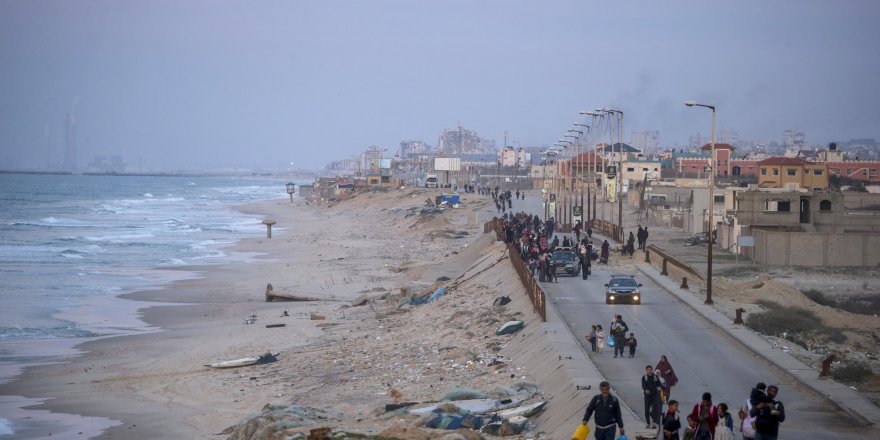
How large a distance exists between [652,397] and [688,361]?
6.65 meters

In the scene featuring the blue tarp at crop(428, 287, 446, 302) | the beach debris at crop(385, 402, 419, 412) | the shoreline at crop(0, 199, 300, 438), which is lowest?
the shoreline at crop(0, 199, 300, 438)

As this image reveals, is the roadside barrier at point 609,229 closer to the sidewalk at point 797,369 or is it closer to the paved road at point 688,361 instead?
the paved road at point 688,361

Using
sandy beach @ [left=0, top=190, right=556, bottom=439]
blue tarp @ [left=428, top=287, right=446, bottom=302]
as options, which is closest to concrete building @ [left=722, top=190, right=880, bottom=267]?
sandy beach @ [left=0, top=190, right=556, bottom=439]

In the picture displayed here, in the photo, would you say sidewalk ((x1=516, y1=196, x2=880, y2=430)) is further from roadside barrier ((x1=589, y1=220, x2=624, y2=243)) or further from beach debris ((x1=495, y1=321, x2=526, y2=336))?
roadside barrier ((x1=589, y1=220, x2=624, y2=243))

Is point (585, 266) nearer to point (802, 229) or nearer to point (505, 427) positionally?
point (802, 229)

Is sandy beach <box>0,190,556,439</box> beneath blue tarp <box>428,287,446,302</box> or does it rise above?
beneath

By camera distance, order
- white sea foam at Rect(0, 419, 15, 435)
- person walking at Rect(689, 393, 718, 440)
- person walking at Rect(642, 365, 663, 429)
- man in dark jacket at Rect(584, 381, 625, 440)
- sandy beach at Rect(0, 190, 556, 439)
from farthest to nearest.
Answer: white sea foam at Rect(0, 419, 15, 435)
sandy beach at Rect(0, 190, 556, 439)
person walking at Rect(642, 365, 663, 429)
man in dark jacket at Rect(584, 381, 625, 440)
person walking at Rect(689, 393, 718, 440)

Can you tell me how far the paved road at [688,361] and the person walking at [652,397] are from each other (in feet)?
4.34

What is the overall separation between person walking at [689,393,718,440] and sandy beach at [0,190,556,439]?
5.02 meters

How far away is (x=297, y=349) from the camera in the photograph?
29.8 meters

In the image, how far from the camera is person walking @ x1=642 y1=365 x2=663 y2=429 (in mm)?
15461

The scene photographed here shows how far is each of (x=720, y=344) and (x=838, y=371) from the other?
10.5 feet

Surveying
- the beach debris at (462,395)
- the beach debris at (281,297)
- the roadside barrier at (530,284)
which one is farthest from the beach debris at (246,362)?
the beach debris at (281,297)

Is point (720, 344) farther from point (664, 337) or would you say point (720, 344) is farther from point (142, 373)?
point (142, 373)
